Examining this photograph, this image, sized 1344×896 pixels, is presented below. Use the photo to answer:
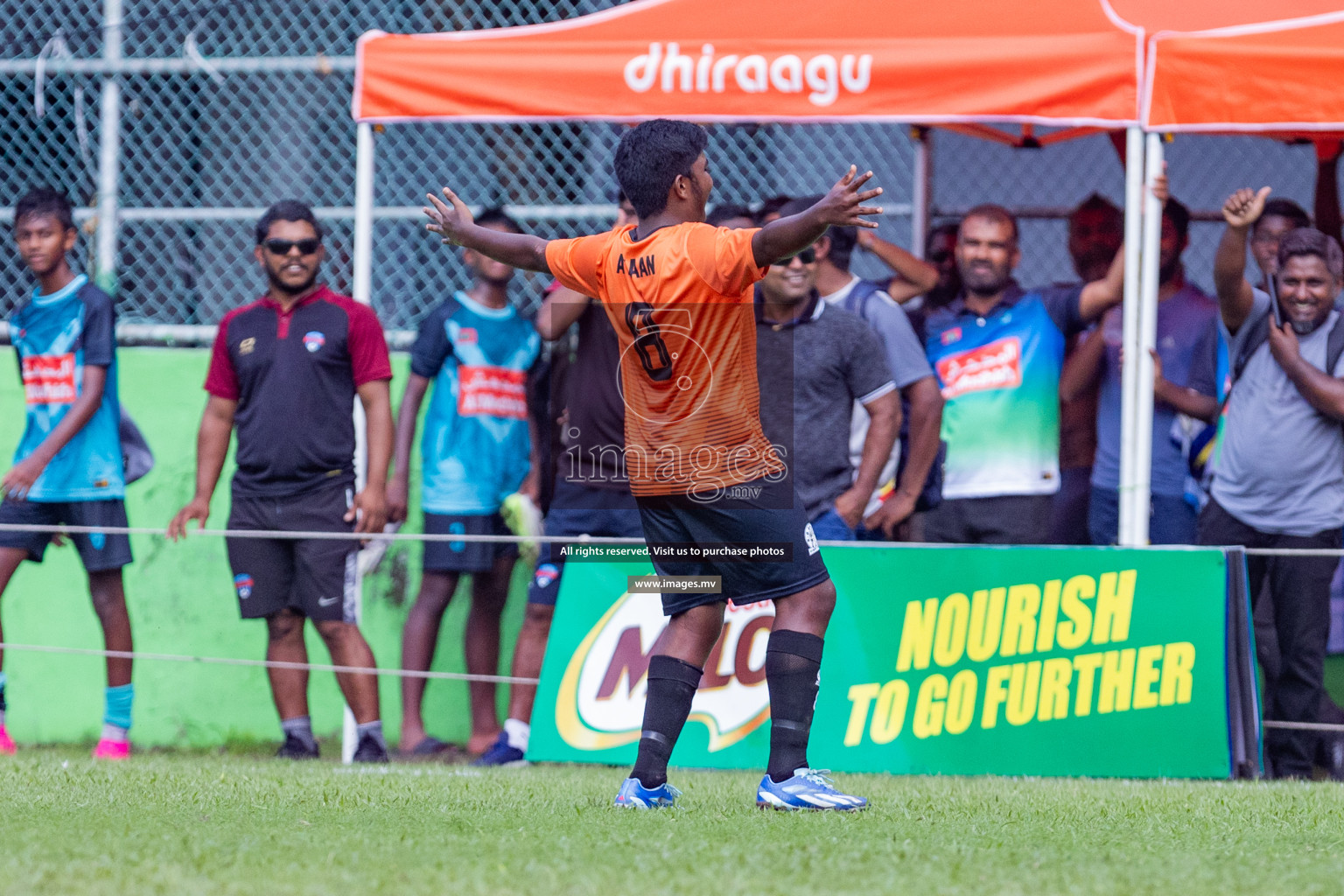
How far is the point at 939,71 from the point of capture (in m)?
5.95

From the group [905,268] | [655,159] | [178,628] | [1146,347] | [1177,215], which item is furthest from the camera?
[178,628]

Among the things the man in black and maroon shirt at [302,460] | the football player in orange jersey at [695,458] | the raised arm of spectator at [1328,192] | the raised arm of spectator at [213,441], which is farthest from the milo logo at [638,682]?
the raised arm of spectator at [1328,192]

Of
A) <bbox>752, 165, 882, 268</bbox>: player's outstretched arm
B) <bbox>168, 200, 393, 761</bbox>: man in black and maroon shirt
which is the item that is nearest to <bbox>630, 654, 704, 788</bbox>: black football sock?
<bbox>752, 165, 882, 268</bbox>: player's outstretched arm

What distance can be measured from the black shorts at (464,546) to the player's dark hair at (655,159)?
2926 mm

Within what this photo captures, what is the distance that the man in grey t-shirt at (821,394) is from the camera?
6195mm

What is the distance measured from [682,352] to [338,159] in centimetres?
607

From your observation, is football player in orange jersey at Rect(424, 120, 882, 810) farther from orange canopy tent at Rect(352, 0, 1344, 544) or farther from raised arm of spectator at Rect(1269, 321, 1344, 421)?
raised arm of spectator at Rect(1269, 321, 1344, 421)

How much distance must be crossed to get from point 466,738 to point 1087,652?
3.09 m

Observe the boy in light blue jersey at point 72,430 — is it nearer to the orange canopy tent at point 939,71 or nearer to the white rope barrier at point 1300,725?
the orange canopy tent at point 939,71

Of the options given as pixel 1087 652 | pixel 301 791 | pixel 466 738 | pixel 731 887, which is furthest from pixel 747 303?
pixel 466 738

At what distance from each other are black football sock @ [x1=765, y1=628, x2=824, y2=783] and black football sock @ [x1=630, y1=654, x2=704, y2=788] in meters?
0.23

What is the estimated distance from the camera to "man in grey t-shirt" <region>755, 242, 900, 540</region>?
6.20m

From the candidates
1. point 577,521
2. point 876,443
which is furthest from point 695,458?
point 577,521

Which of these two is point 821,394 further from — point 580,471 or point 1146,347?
point 1146,347
